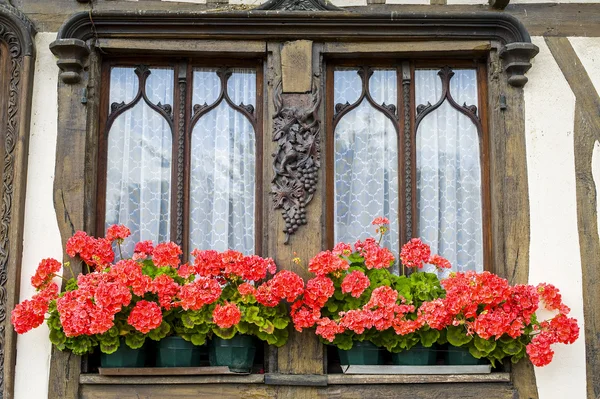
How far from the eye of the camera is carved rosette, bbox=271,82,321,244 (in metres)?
5.80

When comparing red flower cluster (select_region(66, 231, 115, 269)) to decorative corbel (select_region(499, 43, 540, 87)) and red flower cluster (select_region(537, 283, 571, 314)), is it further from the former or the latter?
decorative corbel (select_region(499, 43, 540, 87))

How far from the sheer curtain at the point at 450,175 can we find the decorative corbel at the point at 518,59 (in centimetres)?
30

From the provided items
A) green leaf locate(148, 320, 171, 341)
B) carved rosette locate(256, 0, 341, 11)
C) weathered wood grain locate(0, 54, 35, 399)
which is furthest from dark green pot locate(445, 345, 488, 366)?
weathered wood grain locate(0, 54, 35, 399)

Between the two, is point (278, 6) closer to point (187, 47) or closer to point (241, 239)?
point (187, 47)

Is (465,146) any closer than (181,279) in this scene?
No

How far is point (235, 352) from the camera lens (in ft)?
18.2

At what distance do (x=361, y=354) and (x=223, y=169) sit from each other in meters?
1.44

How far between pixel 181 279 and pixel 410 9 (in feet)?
7.06

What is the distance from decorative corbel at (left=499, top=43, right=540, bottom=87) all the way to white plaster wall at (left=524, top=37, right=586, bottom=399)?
82 mm

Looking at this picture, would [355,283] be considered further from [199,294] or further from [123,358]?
[123,358]

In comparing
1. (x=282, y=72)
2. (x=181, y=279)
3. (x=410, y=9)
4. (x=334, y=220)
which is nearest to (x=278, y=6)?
(x=282, y=72)

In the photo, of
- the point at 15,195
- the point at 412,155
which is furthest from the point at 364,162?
the point at 15,195

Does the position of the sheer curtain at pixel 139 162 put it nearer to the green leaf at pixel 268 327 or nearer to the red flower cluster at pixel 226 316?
the red flower cluster at pixel 226 316

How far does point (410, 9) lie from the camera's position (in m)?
6.07
